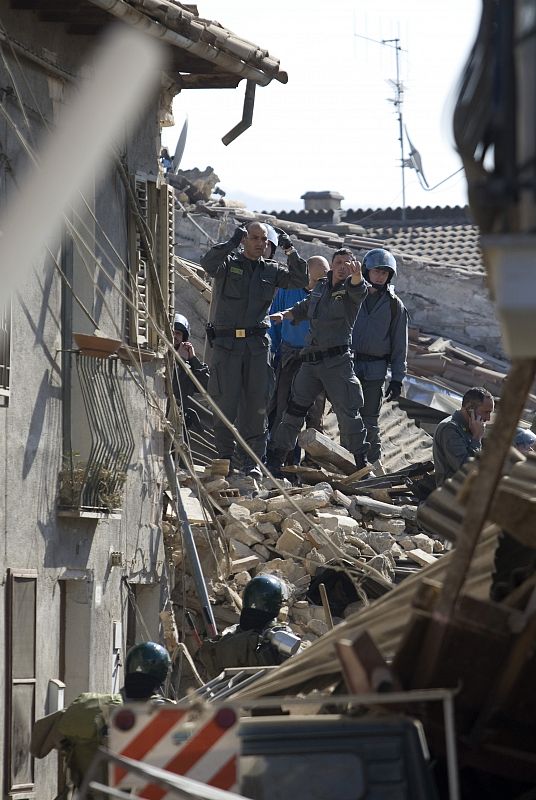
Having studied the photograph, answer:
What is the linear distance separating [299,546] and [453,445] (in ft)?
5.46

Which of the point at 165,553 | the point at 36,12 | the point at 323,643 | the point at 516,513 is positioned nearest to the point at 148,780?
the point at 516,513

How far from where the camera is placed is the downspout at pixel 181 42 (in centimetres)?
1281

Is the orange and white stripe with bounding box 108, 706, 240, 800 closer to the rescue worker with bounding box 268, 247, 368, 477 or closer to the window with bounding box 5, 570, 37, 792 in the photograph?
the window with bounding box 5, 570, 37, 792

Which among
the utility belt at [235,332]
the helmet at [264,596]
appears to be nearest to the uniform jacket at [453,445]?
the utility belt at [235,332]

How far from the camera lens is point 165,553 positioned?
1481 centimetres

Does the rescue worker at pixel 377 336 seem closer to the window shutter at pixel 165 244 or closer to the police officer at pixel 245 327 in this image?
the police officer at pixel 245 327

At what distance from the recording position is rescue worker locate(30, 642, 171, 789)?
29.2 feet

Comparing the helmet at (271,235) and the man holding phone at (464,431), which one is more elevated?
the helmet at (271,235)

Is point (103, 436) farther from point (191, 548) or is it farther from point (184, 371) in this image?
point (184, 371)

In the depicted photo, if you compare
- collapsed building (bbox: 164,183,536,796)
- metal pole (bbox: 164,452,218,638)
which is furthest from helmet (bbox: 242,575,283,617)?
metal pole (bbox: 164,452,218,638)

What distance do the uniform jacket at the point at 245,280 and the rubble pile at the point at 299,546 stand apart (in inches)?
54.2

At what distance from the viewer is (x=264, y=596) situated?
10664 mm

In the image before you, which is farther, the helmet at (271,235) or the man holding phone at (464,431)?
the helmet at (271,235)

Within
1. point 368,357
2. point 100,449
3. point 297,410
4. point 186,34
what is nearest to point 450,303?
point 368,357
